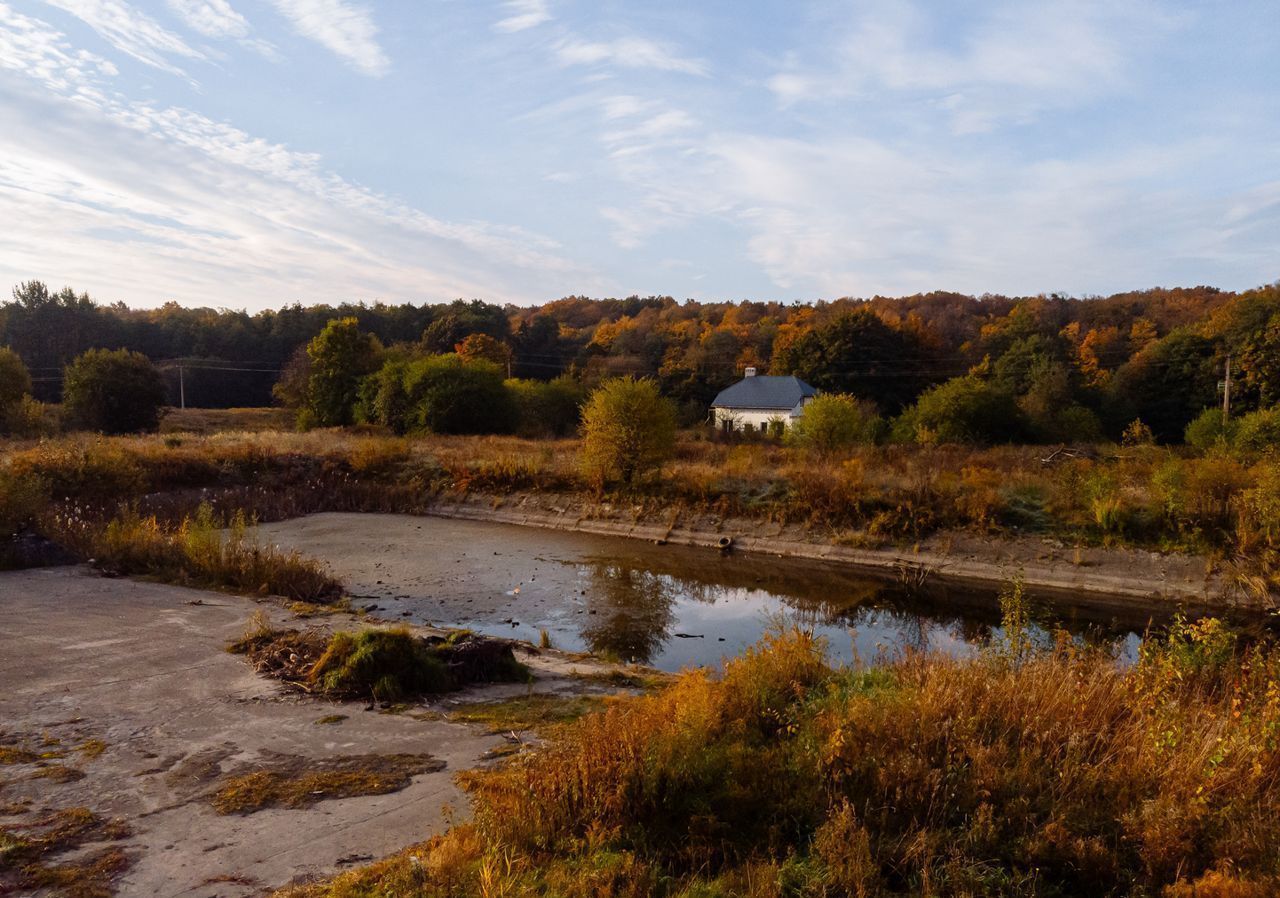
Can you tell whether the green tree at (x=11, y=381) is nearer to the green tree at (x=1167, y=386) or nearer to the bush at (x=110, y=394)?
the bush at (x=110, y=394)

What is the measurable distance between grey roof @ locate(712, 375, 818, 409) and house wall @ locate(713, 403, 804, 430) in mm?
280

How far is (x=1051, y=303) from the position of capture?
67.9 metres

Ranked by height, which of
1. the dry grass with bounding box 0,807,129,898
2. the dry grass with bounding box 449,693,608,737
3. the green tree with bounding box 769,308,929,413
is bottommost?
the dry grass with bounding box 449,693,608,737

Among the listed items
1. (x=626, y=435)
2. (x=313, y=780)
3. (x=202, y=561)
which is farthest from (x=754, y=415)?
(x=313, y=780)

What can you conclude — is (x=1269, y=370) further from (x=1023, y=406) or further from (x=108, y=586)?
(x=108, y=586)

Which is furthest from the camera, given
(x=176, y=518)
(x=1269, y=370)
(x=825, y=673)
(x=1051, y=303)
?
(x=1051, y=303)

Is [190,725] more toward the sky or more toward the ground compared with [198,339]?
more toward the ground

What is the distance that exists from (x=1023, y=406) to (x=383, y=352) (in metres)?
35.9

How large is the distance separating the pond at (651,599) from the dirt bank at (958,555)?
677 mm

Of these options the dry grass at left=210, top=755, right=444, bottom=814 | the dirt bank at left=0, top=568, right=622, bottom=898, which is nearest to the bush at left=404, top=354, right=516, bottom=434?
the dirt bank at left=0, top=568, right=622, bottom=898

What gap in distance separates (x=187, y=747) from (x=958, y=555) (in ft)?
55.4

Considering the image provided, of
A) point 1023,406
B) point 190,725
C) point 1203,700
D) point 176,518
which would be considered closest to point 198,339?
point 176,518

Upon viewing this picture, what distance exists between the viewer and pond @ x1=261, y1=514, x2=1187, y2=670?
12.6m

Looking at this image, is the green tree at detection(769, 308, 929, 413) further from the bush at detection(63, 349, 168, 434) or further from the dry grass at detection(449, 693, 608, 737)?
the dry grass at detection(449, 693, 608, 737)
